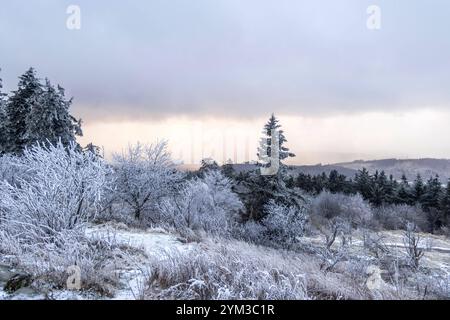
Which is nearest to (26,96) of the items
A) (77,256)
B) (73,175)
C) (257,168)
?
(257,168)

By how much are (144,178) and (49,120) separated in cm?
797

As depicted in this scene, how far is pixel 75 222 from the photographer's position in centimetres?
762

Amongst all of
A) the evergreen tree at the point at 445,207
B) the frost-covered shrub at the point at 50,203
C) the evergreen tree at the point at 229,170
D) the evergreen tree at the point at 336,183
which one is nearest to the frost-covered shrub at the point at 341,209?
the evergreen tree at the point at 336,183

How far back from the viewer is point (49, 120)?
24844 millimetres

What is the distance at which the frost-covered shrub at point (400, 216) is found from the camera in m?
53.4

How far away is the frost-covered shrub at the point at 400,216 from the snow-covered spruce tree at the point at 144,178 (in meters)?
40.1

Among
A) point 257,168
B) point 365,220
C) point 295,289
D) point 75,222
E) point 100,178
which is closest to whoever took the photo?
point 295,289

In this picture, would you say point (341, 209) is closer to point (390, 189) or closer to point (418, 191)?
point (390, 189)

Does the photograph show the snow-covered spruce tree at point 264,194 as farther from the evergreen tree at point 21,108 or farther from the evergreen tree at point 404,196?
the evergreen tree at point 404,196

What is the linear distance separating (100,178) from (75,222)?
3.64ft

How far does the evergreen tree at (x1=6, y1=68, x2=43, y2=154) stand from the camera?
86.3 feet

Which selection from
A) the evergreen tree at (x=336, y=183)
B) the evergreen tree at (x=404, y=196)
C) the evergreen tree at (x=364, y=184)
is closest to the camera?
the evergreen tree at (x=404, y=196)

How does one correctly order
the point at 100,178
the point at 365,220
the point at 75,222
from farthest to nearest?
the point at 365,220 < the point at 100,178 < the point at 75,222
